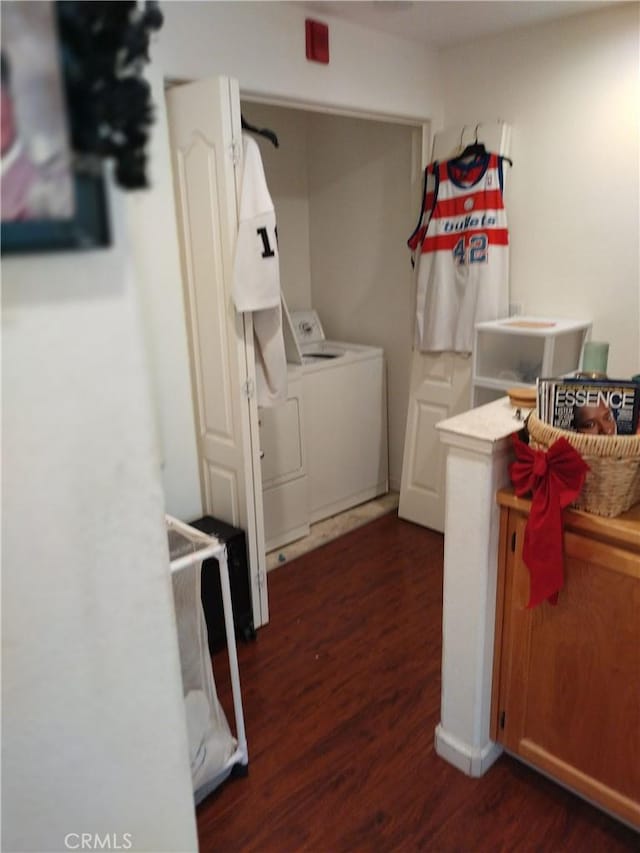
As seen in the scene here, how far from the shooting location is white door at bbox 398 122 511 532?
317 centimetres

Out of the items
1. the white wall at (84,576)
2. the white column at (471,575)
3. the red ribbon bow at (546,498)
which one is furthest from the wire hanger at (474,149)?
the white wall at (84,576)

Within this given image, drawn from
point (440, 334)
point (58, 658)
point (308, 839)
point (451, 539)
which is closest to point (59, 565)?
point (58, 658)

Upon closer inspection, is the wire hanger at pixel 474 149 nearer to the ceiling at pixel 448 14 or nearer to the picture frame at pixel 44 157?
the ceiling at pixel 448 14

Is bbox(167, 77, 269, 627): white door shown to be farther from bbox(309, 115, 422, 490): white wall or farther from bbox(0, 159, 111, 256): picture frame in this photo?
bbox(0, 159, 111, 256): picture frame

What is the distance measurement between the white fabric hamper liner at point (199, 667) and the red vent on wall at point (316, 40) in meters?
2.07

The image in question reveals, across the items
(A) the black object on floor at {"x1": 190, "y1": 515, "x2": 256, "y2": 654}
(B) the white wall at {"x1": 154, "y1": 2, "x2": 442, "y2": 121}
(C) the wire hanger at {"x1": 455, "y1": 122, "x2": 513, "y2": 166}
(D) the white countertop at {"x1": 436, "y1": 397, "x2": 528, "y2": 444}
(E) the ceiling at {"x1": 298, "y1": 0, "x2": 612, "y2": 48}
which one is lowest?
(A) the black object on floor at {"x1": 190, "y1": 515, "x2": 256, "y2": 654}

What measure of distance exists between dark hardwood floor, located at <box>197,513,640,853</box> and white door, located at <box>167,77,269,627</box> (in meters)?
0.34

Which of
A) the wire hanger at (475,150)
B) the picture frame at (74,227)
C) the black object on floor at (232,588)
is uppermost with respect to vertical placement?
the wire hanger at (475,150)

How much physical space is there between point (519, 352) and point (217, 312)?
4.80 ft

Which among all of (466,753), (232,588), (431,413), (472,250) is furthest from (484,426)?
(431,413)

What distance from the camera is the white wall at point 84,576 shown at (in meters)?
0.48

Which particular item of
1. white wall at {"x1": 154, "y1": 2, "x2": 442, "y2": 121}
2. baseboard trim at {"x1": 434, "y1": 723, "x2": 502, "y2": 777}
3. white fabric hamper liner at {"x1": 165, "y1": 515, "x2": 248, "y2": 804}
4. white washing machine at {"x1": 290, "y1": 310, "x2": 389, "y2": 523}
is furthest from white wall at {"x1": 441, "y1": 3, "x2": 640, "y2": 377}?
white fabric hamper liner at {"x1": 165, "y1": 515, "x2": 248, "y2": 804}

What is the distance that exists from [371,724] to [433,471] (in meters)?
1.61

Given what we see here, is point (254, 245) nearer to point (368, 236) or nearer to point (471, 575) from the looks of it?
point (471, 575)
